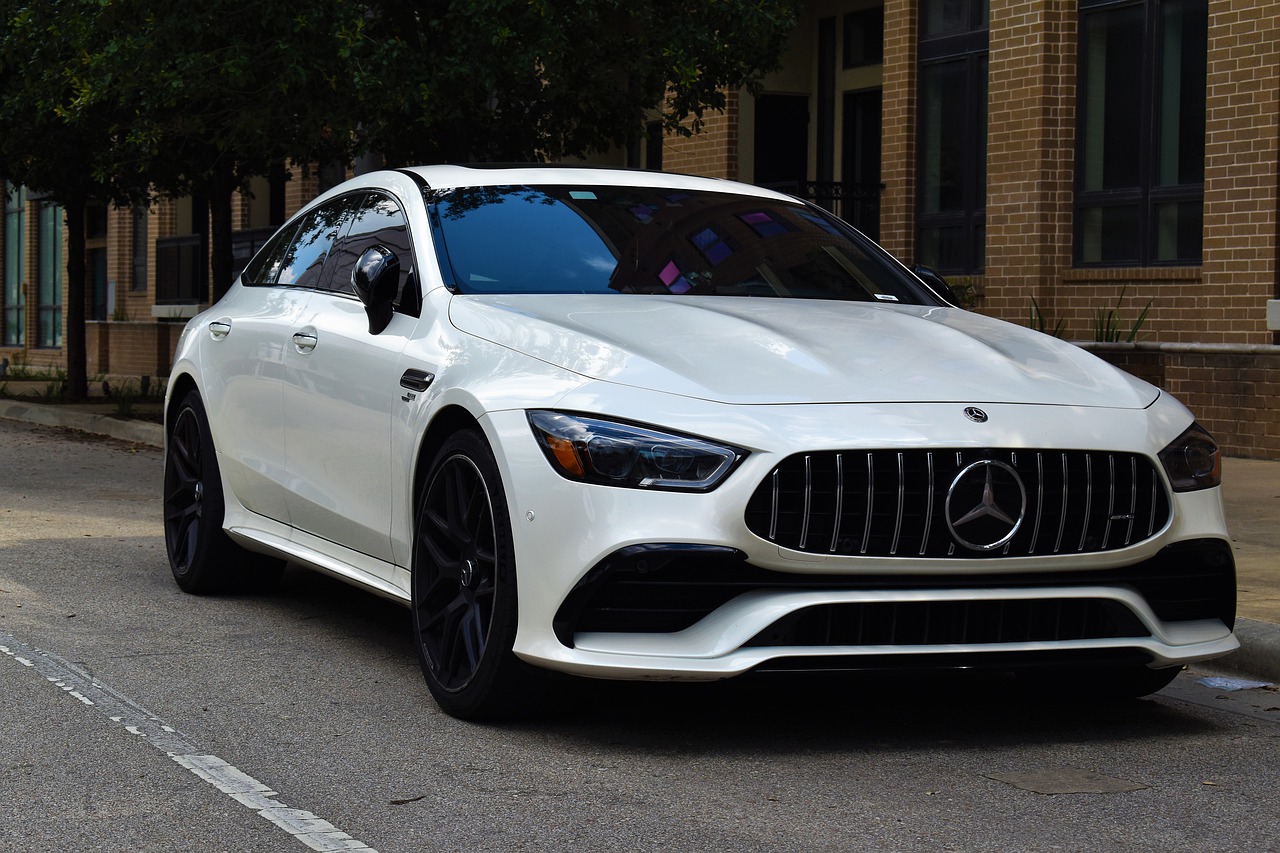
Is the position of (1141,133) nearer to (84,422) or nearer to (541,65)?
(541,65)

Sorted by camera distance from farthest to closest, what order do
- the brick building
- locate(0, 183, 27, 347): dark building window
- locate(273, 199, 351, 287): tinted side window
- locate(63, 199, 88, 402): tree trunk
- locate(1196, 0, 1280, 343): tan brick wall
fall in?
locate(0, 183, 27, 347): dark building window, locate(63, 199, 88, 402): tree trunk, the brick building, locate(1196, 0, 1280, 343): tan brick wall, locate(273, 199, 351, 287): tinted side window

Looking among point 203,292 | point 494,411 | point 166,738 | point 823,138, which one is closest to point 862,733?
Result: point 494,411

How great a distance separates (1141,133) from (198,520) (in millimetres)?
10620

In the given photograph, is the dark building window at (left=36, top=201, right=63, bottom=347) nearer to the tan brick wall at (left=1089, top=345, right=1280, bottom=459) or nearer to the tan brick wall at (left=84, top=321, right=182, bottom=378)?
the tan brick wall at (left=84, top=321, right=182, bottom=378)

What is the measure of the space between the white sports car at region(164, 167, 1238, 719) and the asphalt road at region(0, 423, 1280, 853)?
11.2 inches

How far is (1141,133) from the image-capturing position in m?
15.9

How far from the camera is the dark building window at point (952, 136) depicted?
57.6 ft

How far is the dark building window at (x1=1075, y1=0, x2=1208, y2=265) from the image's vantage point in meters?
15.4

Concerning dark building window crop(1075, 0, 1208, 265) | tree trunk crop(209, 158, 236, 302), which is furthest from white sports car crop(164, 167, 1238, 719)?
tree trunk crop(209, 158, 236, 302)

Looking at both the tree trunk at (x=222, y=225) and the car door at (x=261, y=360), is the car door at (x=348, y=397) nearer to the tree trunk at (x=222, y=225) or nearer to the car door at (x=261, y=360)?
the car door at (x=261, y=360)

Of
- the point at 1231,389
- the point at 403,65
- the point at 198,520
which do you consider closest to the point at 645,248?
the point at 198,520

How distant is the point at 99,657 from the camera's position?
6402 millimetres

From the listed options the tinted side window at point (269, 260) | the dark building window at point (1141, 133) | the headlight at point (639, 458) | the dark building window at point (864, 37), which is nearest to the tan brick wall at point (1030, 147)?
the dark building window at point (1141, 133)

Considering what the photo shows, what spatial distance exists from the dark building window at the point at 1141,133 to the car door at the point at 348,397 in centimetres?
1023
